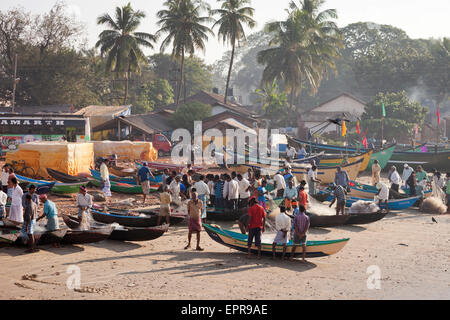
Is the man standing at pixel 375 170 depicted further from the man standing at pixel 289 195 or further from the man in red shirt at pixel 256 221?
the man in red shirt at pixel 256 221

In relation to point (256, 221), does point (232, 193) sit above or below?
above

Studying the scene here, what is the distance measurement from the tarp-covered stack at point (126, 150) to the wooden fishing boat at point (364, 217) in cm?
1868

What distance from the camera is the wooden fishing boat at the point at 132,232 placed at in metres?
13.0

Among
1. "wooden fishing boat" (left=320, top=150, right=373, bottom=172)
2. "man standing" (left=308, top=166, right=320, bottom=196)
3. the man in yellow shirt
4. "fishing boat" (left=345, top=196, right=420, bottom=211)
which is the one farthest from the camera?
"wooden fishing boat" (left=320, top=150, right=373, bottom=172)

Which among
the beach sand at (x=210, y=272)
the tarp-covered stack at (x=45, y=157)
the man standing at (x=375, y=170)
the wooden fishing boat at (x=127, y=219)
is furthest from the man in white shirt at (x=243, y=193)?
the man standing at (x=375, y=170)

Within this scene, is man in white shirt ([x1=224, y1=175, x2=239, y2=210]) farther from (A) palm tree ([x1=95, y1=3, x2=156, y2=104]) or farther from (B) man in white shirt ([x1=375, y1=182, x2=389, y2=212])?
(A) palm tree ([x1=95, y1=3, x2=156, y2=104])

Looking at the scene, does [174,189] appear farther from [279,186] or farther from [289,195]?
[279,186]

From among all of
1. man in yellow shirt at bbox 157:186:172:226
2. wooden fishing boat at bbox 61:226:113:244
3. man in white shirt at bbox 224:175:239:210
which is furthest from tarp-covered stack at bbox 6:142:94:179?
wooden fishing boat at bbox 61:226:113:244

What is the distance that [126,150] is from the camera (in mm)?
32688

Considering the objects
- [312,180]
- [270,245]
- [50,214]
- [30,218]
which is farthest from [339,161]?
[30,218]

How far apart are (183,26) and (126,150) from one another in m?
20.7

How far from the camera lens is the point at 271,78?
5122 cm

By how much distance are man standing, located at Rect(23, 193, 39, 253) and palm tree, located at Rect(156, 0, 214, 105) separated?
39144 mm

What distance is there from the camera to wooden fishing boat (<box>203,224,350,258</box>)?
39.5 ft
